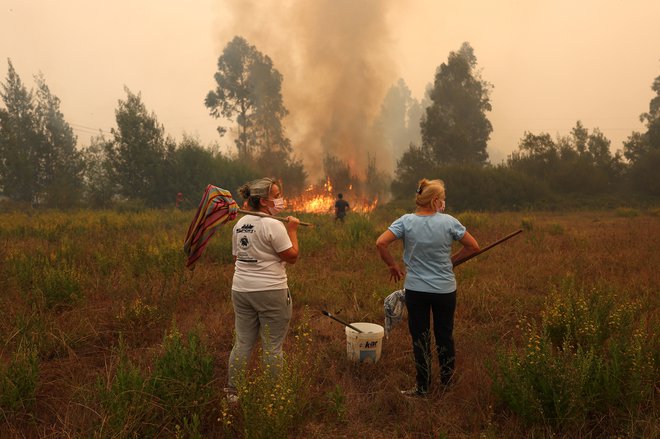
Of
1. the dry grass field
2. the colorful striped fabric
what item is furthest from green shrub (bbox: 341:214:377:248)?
the colorful striped fabric

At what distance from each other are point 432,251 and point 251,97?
42.9 metres

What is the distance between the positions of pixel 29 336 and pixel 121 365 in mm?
2186

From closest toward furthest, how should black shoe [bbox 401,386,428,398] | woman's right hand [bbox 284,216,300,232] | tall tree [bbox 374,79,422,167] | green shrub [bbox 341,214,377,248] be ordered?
woman's right hand [bbox 284,216,300,232] < black shoe [bbox 401,386,428,398] < green shrub [bbox 341,214,377,248] < tall tree [bbox 374,79,422,167]

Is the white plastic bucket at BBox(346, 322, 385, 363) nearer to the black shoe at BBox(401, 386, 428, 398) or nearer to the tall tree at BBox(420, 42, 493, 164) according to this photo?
the black shoe at BBox(401, 386, 428, 398)

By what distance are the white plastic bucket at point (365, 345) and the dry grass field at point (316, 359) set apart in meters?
0.09

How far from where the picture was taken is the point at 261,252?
3322 mm

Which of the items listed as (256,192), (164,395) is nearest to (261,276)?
(256,192)

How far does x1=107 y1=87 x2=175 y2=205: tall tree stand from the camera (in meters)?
32.3

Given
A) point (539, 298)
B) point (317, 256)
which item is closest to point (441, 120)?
point (317, 256)

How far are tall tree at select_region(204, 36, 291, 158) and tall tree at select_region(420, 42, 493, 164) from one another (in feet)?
51.1

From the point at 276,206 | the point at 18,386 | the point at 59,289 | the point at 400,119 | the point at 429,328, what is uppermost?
the point at 400,119

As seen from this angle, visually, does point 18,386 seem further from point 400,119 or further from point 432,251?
point 400,119

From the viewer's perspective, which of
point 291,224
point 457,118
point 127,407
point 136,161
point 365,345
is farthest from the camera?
point 457,118

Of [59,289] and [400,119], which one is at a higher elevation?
[400,119]
